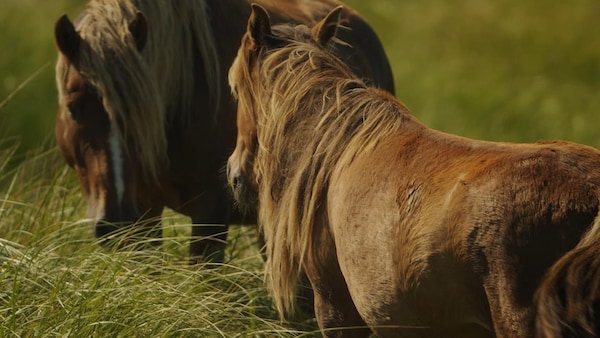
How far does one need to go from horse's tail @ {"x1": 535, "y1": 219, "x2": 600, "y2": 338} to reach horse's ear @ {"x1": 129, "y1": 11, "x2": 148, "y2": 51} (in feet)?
8.72

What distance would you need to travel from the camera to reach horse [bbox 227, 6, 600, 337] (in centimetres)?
307

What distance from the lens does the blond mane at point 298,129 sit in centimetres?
399

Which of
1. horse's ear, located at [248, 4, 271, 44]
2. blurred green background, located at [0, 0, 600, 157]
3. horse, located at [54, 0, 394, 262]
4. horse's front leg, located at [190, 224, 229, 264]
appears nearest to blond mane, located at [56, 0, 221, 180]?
horse, located at [54, 0, 394, 262]

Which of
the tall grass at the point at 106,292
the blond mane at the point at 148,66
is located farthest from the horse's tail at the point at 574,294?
the blond mane at the point at 148,66

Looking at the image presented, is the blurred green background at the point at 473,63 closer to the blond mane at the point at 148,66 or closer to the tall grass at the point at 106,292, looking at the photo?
the blond mane at the point at 148,66

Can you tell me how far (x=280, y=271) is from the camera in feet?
13.9

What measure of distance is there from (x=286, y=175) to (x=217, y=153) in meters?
1.19

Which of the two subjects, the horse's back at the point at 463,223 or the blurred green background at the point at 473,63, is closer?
the horse's back at the point at 463,223

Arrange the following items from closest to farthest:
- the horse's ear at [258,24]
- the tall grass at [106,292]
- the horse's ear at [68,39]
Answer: the tall grass at [106,292], the horse's ear at [258,24], the horse's ear at [68,39]

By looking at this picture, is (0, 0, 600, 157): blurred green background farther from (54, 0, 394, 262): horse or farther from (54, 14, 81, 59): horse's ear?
(54, 14, 81, 59): horse's ear

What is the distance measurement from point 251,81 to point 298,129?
0.35 meters

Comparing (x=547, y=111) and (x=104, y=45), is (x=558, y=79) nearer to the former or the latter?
(x=547, y=111)

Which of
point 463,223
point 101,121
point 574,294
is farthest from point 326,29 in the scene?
point 574,294

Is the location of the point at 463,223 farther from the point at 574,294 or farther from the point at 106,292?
the point at 106,292
